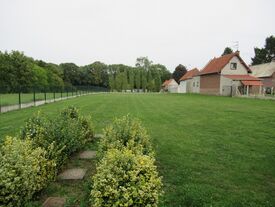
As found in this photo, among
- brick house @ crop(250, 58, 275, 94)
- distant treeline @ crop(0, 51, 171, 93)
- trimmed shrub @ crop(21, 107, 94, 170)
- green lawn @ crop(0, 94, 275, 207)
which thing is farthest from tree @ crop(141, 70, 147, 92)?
trimmed shrub @ crop(21, 107, 94, 170)

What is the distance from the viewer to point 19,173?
3.31 metres

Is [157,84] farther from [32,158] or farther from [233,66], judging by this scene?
[32,158]

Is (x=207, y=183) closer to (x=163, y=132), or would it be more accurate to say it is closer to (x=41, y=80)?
(x=163, y=132)

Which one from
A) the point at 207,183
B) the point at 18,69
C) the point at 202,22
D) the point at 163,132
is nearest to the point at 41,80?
the point at 18,69

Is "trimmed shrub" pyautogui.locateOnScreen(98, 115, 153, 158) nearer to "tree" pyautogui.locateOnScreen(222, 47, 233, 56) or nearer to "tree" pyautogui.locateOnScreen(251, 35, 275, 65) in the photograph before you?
"tree" pyautogui.locateOnScreen(222, 47, 233, 56)

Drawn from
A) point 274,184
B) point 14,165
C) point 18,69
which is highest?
point 18,69

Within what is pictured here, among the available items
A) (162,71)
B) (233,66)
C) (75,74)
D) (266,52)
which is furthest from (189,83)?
(162,71)

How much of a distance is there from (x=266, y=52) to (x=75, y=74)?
62.5m

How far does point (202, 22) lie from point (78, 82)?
75.2m

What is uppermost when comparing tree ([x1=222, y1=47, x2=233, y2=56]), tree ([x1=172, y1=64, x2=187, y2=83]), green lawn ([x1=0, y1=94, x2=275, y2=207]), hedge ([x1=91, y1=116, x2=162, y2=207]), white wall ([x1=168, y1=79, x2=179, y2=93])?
tree ([x1=222, y1=47, x2=233, y2=56])

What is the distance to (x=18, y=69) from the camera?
2096 inches

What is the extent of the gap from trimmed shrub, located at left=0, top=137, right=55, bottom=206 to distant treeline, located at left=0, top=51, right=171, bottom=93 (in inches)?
1821

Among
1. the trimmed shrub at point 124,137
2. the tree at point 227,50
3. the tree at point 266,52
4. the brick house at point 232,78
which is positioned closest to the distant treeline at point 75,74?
the brick house at point 232,78

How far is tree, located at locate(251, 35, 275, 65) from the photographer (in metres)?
74.9
